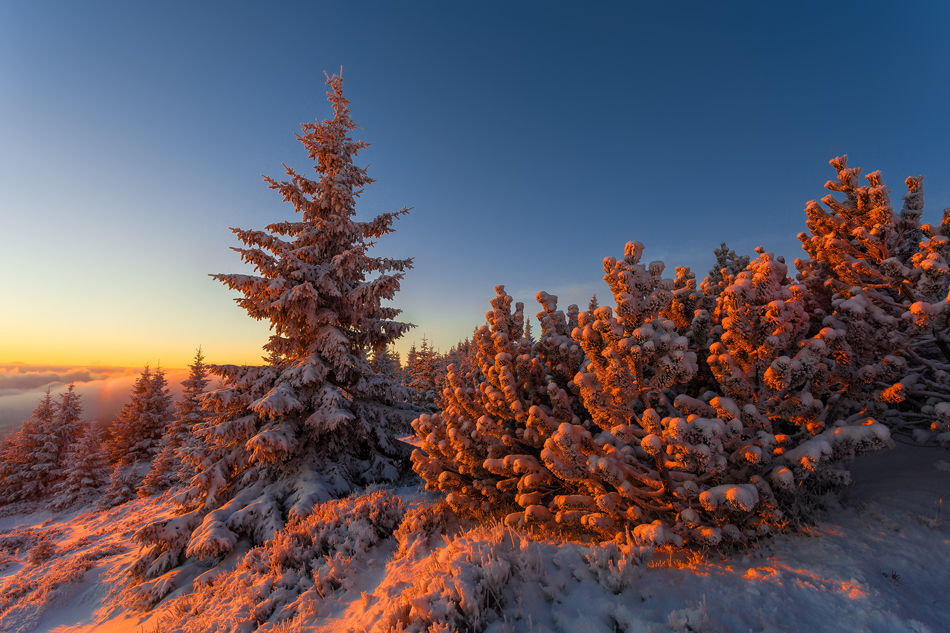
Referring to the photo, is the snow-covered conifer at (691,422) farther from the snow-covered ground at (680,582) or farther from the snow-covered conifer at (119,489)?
the snow-covered conifer at (119,489)

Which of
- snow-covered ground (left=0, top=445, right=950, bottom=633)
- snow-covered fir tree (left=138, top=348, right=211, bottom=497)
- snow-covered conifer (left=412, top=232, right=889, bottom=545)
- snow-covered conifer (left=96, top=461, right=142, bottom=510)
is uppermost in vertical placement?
snow-covered conifer (left=412, top=232, right=889, bottom=545)

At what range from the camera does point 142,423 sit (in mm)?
29125

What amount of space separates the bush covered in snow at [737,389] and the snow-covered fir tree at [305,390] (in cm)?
464

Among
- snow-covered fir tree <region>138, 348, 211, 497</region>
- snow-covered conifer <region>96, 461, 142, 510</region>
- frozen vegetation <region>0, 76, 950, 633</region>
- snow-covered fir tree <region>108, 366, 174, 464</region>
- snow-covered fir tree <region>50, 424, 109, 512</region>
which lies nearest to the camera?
frozen vegetation <region>0, 76, 950, 633</region>

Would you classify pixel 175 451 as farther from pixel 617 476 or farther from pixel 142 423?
pixel 617 476

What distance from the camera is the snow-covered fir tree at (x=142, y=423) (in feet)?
92.8

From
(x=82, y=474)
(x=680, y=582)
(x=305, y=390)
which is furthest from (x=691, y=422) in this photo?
(x=82, y=474)

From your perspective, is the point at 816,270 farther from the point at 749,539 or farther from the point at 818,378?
the point at 749,539

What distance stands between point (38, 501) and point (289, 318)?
1301 inches

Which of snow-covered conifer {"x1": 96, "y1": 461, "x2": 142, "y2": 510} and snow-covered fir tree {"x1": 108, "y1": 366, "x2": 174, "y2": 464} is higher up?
snow-covered fir tree {"x1": 108, "y1": 366, "x2": 174, "y2": 464}

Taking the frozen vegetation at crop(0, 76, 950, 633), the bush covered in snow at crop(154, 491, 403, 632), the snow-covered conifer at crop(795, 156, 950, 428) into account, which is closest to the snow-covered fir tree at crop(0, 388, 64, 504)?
the frozen vegetation at crop(0, 76, 950, 633)

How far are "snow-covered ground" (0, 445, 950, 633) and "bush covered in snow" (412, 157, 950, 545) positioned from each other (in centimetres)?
41

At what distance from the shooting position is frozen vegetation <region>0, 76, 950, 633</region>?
376cm

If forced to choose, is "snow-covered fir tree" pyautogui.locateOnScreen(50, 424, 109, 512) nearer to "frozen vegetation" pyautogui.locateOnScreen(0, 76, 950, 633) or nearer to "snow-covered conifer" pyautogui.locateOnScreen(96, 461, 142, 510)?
"snow-covered conifer" pyautogui.locateOnScreen(96, 461, 142, 510)
